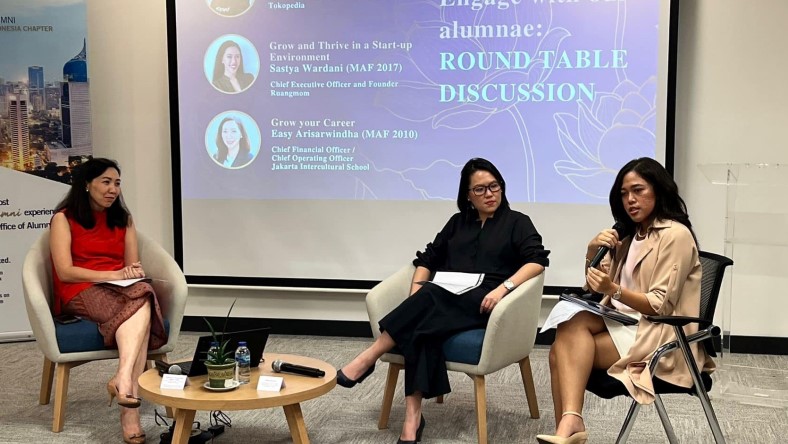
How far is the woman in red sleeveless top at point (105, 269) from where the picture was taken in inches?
153

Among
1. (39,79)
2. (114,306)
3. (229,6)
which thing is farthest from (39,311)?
(229,6)

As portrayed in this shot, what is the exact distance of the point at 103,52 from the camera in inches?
227

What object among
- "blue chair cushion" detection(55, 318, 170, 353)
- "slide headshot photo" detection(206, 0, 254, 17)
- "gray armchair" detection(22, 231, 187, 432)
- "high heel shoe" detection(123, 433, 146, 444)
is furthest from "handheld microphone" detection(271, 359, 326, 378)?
"slide headshot photo" detection(206, 0, 254, 17)

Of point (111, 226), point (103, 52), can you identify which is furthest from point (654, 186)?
point (103, 52)

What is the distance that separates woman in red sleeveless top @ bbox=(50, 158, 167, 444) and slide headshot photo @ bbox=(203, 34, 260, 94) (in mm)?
1478

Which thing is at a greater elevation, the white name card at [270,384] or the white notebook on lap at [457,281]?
the white notebook on lap at [457,281]

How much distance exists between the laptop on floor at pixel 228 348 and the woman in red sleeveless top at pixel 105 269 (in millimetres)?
348

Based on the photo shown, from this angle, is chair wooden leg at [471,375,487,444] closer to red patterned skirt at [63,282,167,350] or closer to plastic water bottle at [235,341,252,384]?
plastic water bottle at [235,341,252,384]

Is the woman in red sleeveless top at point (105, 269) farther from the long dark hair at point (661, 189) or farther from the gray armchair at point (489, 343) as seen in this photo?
the long dark hair at point (661, 189)

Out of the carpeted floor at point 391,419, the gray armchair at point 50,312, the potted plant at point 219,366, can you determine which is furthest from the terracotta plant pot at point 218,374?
the gray armchair at point 50,312

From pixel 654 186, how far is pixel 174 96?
11.1ft

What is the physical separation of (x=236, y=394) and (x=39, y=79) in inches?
130

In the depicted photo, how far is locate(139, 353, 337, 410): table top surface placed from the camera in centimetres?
314

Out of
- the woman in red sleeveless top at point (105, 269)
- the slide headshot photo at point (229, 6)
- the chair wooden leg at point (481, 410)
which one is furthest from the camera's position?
the slide headshot photo at point (229, 6)
